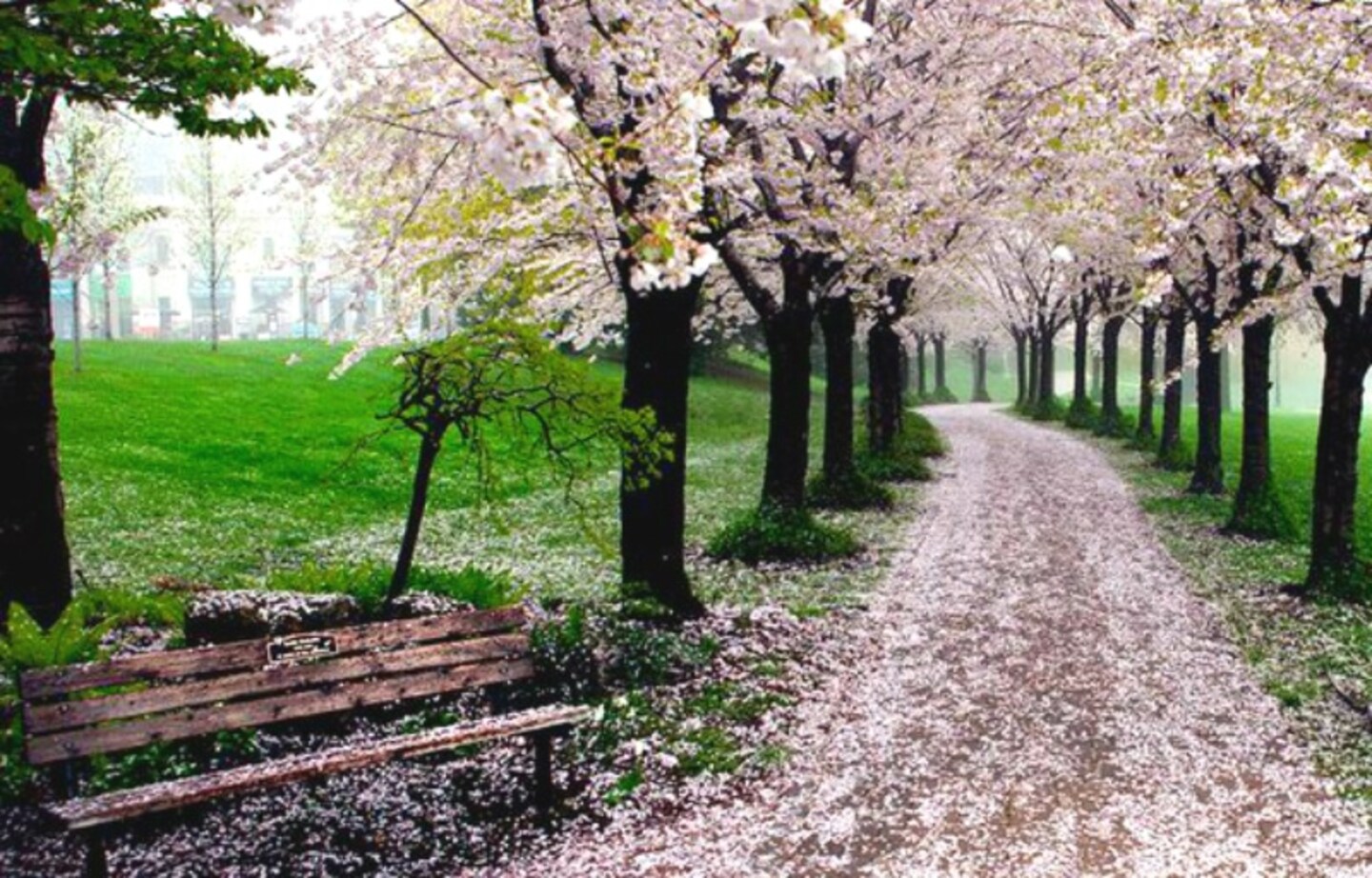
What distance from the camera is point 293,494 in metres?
21.8

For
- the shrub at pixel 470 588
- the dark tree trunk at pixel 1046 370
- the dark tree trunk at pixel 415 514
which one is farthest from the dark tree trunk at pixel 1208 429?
the dark tree trunk at pixel 1046 370

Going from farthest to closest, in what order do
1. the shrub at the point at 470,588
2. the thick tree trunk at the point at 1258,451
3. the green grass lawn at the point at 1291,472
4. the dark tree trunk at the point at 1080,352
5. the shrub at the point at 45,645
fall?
the dark tree trunk at the point at 1080,352 → the green grass lawn at the point at 1291,472 → the thick tree trunk at the point at 1258,451 → the shrub at the point at 470,588 → the shrub at the point at 45,645

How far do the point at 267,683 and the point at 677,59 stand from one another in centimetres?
796

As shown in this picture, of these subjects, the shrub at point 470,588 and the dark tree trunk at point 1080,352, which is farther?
the dark tree trunk at point 1080,352

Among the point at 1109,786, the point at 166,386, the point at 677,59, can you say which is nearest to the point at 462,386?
the point at 677,59

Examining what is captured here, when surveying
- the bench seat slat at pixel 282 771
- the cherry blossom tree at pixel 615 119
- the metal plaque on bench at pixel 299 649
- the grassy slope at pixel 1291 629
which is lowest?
the grassy slope at pixel 1291 629

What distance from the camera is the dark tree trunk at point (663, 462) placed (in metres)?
11.4

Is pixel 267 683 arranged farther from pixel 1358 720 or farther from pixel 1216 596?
pixel 1216 596

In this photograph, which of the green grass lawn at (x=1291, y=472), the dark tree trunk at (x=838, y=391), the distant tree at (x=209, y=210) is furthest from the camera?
the distant tree at (x=209, y=210)

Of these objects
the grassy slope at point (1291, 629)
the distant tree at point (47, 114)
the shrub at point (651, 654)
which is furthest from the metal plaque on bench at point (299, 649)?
the grassy slope at point (1291, 629)

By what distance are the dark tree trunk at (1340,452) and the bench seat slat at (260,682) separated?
10.8 metres

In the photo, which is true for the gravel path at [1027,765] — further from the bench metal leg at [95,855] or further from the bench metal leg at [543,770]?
the bench metal leg at [95,855]

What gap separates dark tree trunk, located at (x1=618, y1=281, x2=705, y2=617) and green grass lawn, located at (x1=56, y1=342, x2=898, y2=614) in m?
0.94

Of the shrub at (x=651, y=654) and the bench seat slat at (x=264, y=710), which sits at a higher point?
the bench seat slat at (x=264, y=710)
